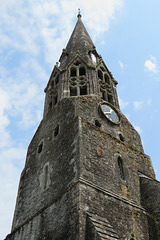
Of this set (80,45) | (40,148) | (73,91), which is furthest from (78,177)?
(80,45)

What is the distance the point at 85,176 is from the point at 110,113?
619 centimetres

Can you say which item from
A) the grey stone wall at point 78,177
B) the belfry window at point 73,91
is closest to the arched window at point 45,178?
the grey stone wall at point 78,177

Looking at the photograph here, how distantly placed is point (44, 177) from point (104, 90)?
815cm

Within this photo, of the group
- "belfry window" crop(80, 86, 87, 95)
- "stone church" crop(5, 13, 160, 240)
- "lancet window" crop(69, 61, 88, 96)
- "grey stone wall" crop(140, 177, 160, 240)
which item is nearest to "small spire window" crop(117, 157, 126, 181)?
"stone church" crop(5, 13, 160, 240)

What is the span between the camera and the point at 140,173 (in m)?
16.3

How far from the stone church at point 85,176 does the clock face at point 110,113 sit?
0.08 m

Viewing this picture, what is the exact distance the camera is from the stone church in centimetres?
1219

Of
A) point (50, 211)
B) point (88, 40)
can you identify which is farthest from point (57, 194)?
point (88, 40)

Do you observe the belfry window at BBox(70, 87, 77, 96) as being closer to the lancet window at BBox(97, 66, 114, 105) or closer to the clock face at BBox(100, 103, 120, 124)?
the lancet window at BBox(97, 66, 114, 105)

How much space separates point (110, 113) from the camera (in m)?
18.3

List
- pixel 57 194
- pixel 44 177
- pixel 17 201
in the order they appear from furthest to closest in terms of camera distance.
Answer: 1. pixel 17 201
2. pixel 44 177
3. pixel 57 194

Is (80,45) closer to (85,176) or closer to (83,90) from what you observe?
(83,90)

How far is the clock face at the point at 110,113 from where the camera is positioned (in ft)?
59.1

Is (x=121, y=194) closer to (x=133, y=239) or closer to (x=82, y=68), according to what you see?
(x=133, y=239)
